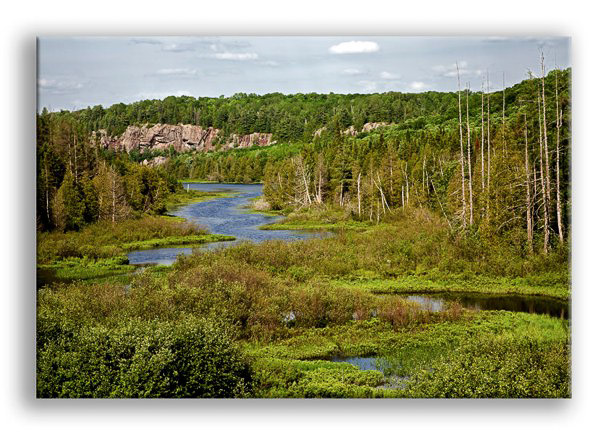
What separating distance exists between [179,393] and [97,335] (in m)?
0.92

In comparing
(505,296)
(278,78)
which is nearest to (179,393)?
(278,78)

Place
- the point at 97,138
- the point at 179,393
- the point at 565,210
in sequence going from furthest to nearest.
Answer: the point at 97,138 → the point at 565,210 → the point at 179,393

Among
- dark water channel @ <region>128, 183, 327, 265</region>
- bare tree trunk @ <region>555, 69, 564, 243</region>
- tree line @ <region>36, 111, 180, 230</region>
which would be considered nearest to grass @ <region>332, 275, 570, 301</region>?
bare tree trunk @ <region>555, 69, 564, 243</region>

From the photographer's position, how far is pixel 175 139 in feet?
24.8

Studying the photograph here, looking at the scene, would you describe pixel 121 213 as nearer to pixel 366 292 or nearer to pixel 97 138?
pixel 97 138

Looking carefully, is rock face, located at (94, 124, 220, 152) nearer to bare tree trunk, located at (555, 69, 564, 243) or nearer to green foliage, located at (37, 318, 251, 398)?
green foliage, located at (37, 318, 251, 398)

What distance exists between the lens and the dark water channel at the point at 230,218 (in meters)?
7.20

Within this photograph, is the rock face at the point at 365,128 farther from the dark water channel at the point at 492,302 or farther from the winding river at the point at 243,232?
the dark water channel at the point at 492,302

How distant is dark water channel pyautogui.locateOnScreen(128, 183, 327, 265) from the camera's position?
23.6ft

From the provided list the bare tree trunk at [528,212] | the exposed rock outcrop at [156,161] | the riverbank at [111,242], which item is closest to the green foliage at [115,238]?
the riverbank at [111,242]

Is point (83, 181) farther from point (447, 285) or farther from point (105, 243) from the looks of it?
point (447, 285)

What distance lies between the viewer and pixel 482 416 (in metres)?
5.86

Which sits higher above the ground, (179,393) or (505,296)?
(505,296)

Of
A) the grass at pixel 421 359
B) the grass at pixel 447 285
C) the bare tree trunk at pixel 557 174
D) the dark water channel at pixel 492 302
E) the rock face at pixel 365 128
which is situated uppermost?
the rock face at pixel 365 128
